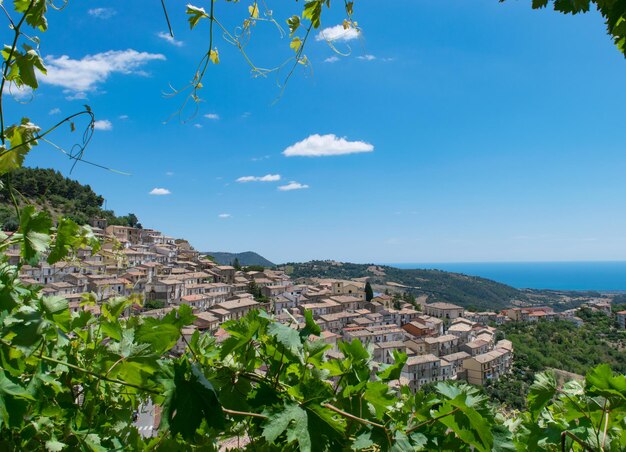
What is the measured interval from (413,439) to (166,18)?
1322 millimetres

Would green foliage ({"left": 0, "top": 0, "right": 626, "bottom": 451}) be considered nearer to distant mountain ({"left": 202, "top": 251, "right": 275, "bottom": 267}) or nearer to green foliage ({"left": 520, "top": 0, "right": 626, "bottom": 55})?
green foliage ({"left": 520, "top": 0, "right": 626, "bottom": 55})

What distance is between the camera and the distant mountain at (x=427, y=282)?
94.2 metres

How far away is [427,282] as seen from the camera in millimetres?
106750

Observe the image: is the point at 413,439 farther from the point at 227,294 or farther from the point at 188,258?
the point at 188,258

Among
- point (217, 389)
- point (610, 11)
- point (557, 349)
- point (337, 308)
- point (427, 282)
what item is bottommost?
point (557, 349)

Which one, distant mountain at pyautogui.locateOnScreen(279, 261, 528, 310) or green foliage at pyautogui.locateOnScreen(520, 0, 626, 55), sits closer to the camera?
green foliage at pyautogui.locateOnScreen(520, 0, 626, 55)

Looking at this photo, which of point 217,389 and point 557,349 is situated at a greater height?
point 217,389

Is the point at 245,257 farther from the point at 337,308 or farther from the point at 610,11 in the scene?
the point at 610,11

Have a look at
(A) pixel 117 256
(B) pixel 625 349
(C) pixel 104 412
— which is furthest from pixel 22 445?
(B) pixel 625 349

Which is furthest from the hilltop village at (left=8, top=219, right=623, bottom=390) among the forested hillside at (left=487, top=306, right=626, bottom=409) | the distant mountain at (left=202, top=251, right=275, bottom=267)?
the distant mountain at (left=202, top=251, right=275, bottom=267)

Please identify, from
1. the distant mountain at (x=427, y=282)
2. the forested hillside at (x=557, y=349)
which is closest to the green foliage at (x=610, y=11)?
the forested hillside at (x=557, y=349)

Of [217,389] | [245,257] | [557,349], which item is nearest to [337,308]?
[557,349]

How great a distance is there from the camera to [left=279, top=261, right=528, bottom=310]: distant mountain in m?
94.2

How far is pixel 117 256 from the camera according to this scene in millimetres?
1871
